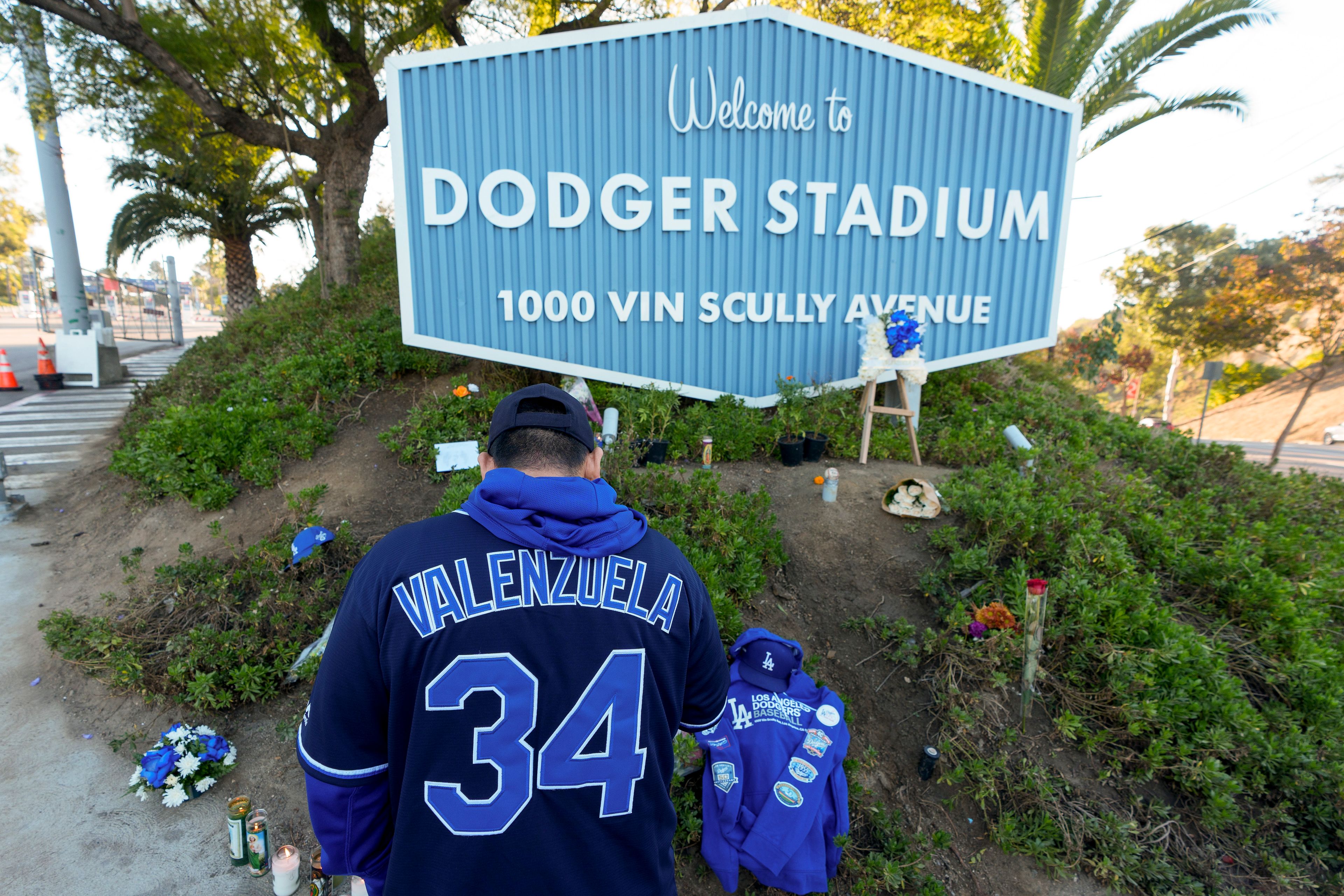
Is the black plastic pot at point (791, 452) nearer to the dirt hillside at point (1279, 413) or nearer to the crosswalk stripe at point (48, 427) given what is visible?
the crosswalk stripe at point (48, 427)

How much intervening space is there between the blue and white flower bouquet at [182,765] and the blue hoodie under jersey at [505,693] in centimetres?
223

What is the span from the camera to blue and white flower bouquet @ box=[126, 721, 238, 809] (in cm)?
317

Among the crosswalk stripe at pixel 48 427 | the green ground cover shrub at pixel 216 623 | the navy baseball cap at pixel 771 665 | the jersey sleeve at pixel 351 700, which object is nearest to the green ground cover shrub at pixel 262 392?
the crosswalk stripe at pixel 48 427

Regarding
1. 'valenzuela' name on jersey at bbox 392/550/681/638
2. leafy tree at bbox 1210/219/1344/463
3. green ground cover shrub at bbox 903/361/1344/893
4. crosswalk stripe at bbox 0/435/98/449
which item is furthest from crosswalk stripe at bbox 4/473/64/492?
leafy tree at bbox 1210/219/1344/463

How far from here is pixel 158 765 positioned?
319 centimetres

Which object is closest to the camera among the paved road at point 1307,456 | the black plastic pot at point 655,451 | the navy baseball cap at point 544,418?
the navy baseball cap at point 544,418

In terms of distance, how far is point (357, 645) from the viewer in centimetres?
156

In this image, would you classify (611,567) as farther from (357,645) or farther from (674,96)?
(674,96)

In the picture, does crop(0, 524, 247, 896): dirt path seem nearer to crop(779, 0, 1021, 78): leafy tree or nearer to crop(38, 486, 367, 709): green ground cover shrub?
crop(38, 486, 367, 709): green ground cover shrub

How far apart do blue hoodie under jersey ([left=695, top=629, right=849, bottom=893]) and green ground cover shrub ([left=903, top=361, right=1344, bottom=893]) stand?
892 mm

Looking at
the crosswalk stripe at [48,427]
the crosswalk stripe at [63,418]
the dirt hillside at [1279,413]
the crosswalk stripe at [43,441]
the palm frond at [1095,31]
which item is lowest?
the dirt hillside at [1279,413]

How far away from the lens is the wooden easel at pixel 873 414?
6043 mm

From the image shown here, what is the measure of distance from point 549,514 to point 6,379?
1485 cm

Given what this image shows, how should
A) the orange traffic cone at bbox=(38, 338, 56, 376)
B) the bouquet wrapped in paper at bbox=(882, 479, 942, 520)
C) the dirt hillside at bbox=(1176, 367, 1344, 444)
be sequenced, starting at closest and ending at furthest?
the bouquet wrapped in paper at bbox=(882, 479, 942, 520), the orange traffic cone at bbox=(38, 338, 56, 376), the dirt hillside at bbox=(1176, 367, 1344, 444)
